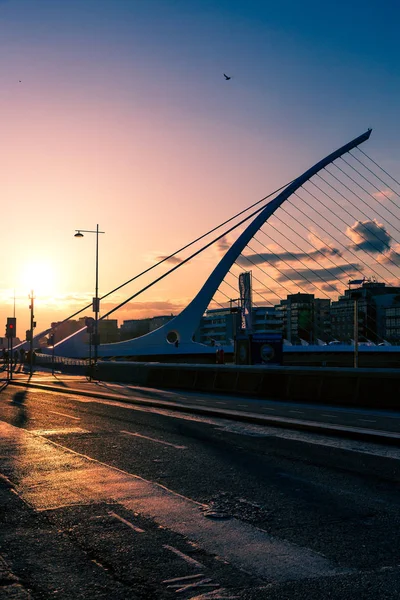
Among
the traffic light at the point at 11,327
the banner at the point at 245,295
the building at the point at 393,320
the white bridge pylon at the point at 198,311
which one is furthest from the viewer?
the building at the point at 393,320

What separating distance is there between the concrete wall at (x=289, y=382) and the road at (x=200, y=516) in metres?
7.89

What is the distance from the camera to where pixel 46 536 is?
21.3ft

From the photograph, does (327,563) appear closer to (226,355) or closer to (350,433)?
(350,433)

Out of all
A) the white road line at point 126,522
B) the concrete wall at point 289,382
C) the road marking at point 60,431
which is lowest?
the white road line at point 126,522

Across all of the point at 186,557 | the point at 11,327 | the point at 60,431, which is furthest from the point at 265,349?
the point at 186,557

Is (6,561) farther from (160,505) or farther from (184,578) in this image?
(160,505)

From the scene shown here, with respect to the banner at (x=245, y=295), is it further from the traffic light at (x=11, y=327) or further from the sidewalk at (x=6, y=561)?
the sidewalk at (x=6, y=561)

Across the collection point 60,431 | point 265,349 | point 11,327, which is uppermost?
point 11,327

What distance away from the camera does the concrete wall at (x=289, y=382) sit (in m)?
20.5

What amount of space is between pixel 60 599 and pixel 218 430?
32.0 ft

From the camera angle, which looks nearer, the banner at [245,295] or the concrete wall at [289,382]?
the concrete wall at [289,382]

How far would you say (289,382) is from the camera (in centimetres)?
2417

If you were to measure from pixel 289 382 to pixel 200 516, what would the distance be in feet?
56.6

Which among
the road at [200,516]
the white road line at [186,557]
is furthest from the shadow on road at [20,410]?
the white road line at [186,557]
